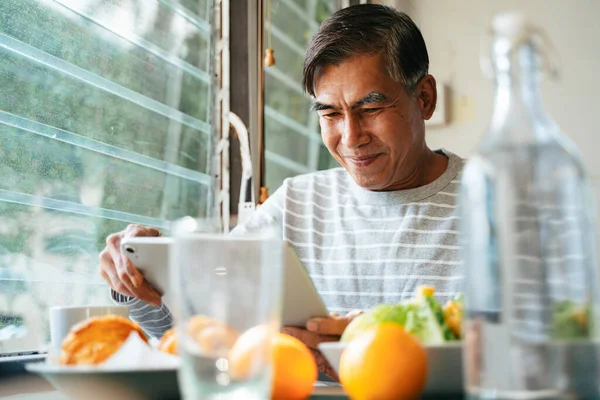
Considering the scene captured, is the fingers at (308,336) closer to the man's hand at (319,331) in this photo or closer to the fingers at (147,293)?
the man's hand at (319,331)

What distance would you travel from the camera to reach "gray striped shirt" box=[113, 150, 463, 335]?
1.76 meters

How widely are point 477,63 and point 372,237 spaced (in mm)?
1353

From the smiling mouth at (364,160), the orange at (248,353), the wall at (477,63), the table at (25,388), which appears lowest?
the table at (25,388)

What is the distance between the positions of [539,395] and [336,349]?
249 mm

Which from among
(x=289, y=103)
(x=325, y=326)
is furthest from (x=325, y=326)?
(x=289, y=103)

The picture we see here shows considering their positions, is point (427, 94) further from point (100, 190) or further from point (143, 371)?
point (143, 371)

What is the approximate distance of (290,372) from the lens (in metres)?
0.67

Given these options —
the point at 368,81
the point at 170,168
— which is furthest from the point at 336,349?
the point at 170,168

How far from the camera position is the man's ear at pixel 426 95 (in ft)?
6.12

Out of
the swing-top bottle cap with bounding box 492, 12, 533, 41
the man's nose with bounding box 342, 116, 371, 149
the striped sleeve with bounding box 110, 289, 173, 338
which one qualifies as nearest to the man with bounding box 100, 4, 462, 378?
the man's nose with bounding box 342, 116, 371, 149

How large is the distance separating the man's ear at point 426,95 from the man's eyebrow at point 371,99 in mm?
150

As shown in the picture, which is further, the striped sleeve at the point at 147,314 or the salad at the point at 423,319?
the striped sleeve at the point at 147,314

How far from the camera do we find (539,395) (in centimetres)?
52

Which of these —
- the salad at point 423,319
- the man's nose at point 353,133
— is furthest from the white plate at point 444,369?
the man's nose at point 353,133
